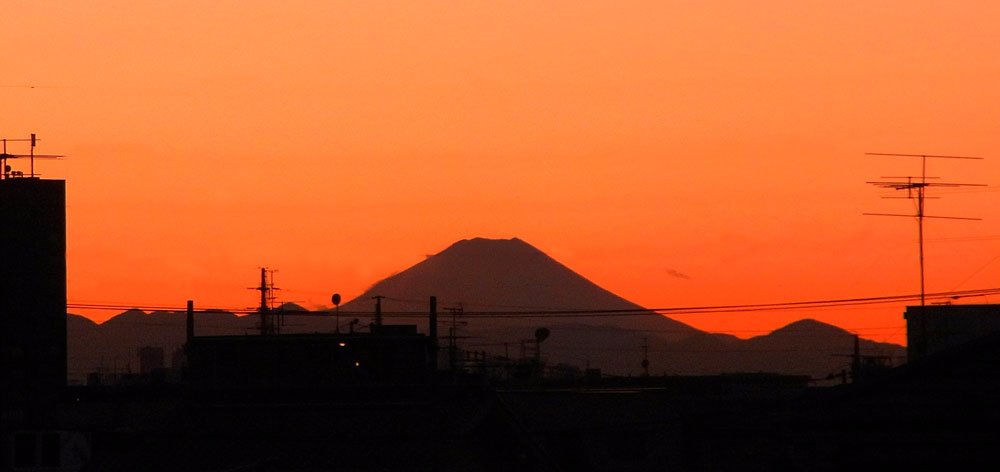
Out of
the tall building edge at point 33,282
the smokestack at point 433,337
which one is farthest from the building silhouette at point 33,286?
the smokestack at point 433,337

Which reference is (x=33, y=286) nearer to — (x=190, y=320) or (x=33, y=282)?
(x=33, y=282)

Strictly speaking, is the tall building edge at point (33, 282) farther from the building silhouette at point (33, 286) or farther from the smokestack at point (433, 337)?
the smokestack at point (433, 337)

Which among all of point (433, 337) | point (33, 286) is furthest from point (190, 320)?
point (433, 337)

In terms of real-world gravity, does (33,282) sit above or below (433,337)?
above

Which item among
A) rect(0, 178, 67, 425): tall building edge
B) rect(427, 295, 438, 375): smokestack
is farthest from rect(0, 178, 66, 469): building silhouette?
rect(427, 295, 438, 375): smokestack

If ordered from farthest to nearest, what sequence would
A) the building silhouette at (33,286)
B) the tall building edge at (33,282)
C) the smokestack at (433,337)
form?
the tall building edge at (33,282) < the building silhouette at (33,286) < the smokestack at (433,337)

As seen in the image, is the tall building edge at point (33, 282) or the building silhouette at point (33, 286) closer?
the building silhouette at point (33, 286)

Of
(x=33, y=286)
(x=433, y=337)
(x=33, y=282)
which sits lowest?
(x=433, y=337)

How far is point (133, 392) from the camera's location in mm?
57312

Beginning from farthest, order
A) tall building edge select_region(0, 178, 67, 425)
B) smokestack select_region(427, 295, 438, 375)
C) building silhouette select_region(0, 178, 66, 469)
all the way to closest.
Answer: tall building edge select_region(0, 178, 67, 425), building silhouette select_region(0, 178, 66, 469), smokestack select_region(427, 295, 438, 375)

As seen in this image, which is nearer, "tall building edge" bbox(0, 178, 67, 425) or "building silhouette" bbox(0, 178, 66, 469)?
"building silhouette" bbox(0, 178, 66, 469)

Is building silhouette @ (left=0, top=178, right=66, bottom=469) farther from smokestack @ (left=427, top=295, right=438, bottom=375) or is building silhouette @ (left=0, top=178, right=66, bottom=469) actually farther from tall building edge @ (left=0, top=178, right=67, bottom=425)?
smokestack @ (left=427, top=295, right=438, bottom=375)

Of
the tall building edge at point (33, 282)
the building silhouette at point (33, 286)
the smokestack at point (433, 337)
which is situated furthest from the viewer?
the tall building edge at point (33, 282)

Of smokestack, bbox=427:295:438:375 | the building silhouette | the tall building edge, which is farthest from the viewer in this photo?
the tall building edge
